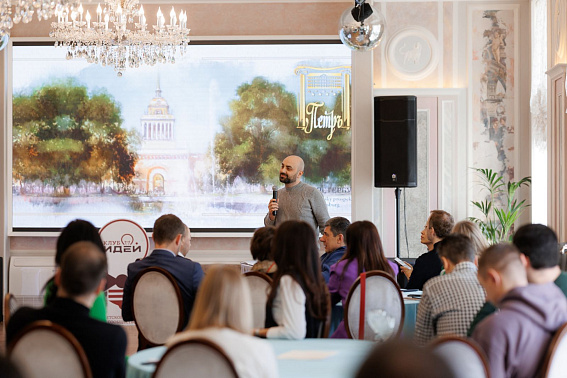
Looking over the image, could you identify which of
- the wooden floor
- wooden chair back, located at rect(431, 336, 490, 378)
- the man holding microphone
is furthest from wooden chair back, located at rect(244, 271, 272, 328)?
the wooden floor

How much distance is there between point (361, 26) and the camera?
4984mm

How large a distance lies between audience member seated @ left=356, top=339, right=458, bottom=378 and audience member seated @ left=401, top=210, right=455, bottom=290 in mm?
4118

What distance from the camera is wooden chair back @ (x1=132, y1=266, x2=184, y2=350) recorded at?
4.21 metres

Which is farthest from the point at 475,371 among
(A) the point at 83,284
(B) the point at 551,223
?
(B) the point at 551,223

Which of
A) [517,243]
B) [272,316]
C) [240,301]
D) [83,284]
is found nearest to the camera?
[240,301]

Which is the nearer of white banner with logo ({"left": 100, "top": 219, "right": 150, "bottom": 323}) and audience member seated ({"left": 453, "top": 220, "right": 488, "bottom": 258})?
audience member seated ({"left": 453, "top": 220, "right": 488, "bottom": 258})

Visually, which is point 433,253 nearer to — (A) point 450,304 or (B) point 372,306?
(B) point 372,306

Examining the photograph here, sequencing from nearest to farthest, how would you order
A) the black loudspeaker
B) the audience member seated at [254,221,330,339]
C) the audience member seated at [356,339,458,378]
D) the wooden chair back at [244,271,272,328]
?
the audience member seated at [356,339,458,378] → the audience member seated at [254,221,330,339] → the wooden chair back at [244,271,272,328] → the black loudspeaker

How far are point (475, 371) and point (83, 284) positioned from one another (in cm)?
137

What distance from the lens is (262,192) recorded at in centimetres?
766

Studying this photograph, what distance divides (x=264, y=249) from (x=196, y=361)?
177 cm

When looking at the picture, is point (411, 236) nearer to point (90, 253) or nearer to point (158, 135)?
point (158, 135)

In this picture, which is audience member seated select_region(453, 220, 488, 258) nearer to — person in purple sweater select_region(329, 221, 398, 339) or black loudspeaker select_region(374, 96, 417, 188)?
person in purple sweater select_region(329, 221, 398, 339)

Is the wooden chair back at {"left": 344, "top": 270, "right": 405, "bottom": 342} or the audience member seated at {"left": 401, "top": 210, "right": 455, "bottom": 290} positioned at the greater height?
the audience member seated at {"left": 401, "top": 210, "right": 455, "bottom": 290}
